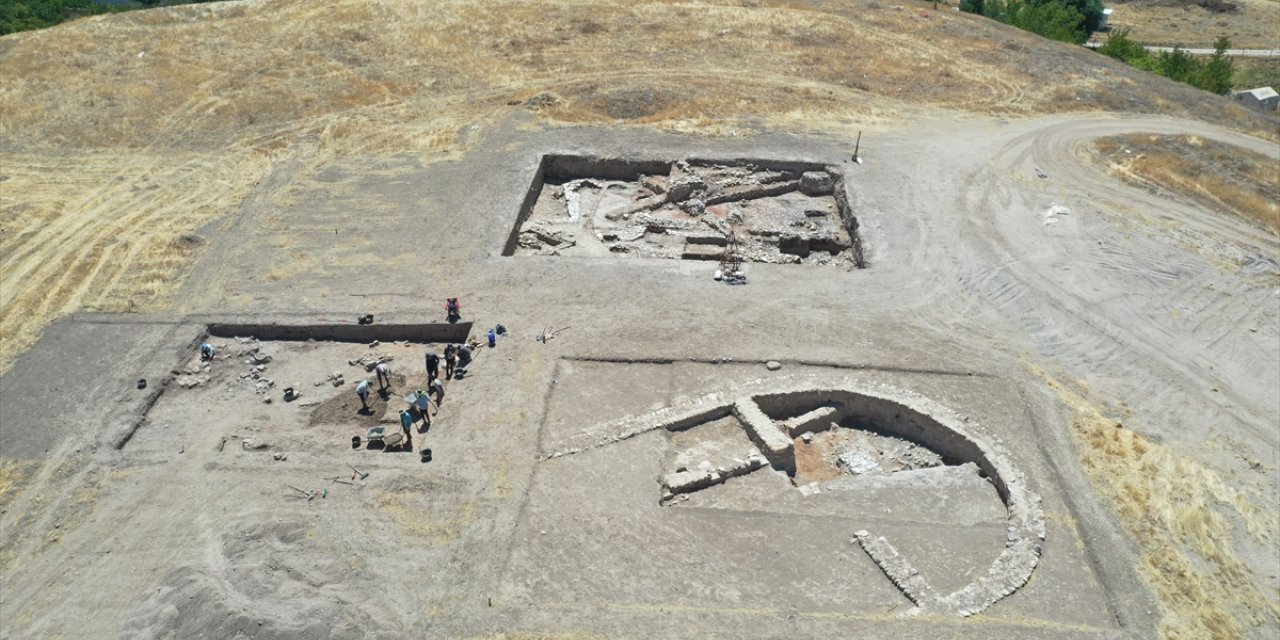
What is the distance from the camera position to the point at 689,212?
26.2 meters

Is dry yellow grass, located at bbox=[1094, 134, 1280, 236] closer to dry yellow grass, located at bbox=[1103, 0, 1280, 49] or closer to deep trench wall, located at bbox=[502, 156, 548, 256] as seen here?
deep trench wall, located at bbox=[502, 156, 548, 256]

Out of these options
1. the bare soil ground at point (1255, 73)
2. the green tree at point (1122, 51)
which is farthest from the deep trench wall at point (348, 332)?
the bare soil ground at point (1255, 73)

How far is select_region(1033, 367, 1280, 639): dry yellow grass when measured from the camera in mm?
12898

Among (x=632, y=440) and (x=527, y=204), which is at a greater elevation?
(x=527, y=204)

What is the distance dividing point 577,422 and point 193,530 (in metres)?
7.14

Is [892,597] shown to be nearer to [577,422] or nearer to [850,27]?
[577,422]

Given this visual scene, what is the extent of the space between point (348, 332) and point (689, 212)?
1146 centimetres

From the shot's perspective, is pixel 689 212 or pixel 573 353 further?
pixel 689 212

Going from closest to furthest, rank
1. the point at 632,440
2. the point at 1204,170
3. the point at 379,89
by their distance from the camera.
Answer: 1. the point at 632,440
2. the point at 1204,170
3. the point at 379,89

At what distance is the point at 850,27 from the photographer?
133ft

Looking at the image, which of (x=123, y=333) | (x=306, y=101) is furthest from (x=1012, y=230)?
(x=306, y=101)

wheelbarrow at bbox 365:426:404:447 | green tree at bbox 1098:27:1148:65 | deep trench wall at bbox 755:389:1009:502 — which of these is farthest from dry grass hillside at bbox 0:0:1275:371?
deep trench wall at bbox 755:389:1009:502

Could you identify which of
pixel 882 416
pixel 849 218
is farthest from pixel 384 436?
pixel 849 218

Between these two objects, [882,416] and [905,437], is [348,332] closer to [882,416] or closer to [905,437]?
[882,416]
